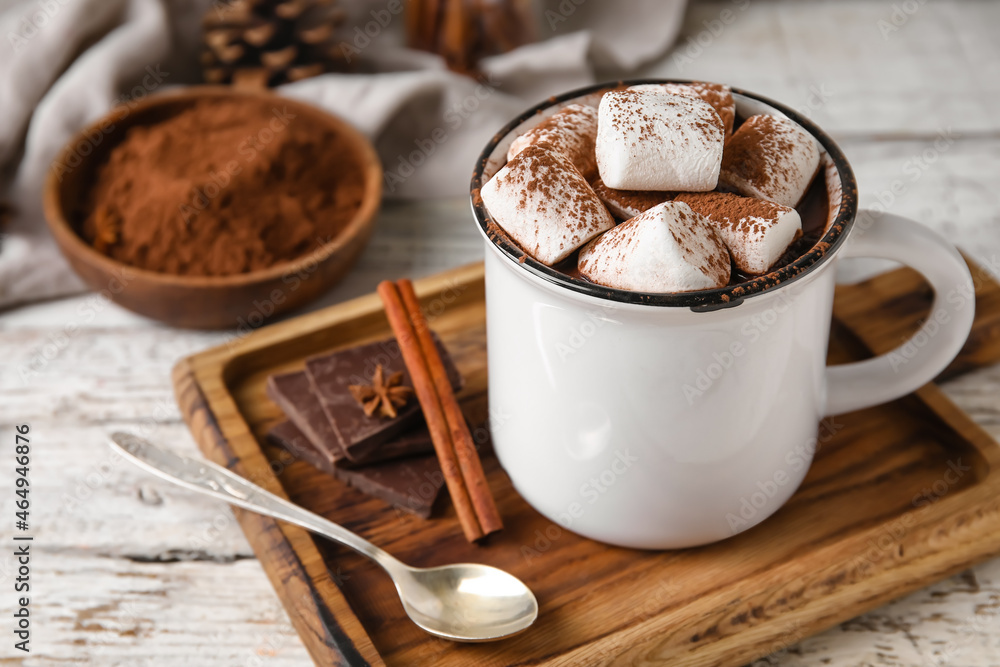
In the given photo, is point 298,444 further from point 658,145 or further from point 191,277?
point 658,145

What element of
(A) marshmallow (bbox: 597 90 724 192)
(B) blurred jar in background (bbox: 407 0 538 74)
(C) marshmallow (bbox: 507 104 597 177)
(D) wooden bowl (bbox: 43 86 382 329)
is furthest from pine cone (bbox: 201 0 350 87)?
(A) marshmallow (bbox: 597 90 724 192)

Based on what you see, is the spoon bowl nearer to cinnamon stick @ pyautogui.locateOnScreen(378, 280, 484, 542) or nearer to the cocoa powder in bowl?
cinnamon stick @ pyautogui.locateOnScreen(378, 280, 484, 542)

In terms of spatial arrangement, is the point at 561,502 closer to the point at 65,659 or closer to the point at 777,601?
the point at 777,601

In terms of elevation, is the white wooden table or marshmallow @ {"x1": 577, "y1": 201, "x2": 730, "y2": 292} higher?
marshmallow @ {"x1": 577, "y1": 201, "x2": 730, "y2": 292}

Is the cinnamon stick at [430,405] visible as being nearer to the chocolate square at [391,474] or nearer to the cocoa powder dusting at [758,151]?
the chocolate square at [391,474]

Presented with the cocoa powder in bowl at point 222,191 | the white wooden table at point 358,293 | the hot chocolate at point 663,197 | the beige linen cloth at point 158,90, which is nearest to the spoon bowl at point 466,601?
the white wooden table at point 358,293

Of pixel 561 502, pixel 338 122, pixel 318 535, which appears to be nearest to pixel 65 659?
pixel 318 535

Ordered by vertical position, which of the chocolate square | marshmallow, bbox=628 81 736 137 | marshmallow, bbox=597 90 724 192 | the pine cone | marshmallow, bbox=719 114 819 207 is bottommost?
the chocolate square

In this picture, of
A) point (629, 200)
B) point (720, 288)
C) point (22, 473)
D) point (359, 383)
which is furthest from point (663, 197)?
point (22, 473)
